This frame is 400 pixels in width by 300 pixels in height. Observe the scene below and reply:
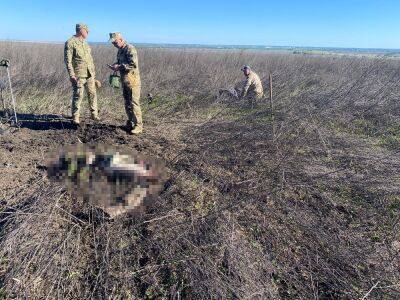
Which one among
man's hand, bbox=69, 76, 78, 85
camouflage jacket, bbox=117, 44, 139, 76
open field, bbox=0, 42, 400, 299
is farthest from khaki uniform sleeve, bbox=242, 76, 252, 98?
man's hand, bbox=69, 76, 78, 85

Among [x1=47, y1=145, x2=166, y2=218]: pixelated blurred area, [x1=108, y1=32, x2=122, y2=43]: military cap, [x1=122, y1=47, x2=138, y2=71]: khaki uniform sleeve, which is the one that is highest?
[x1=108, y1=32, x2=122, y2=43]: military cap

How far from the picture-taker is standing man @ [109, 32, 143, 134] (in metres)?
5.39

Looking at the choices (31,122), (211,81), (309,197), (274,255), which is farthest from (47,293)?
(211,81)

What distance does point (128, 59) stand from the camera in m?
5.43

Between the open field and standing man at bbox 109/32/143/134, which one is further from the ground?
standing man at bbox 109/32/143/134

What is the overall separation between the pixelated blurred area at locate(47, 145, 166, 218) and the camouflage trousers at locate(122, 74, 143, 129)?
7.64ft

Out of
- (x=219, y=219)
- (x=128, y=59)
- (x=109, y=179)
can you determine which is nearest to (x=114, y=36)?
(x=128, y=59)

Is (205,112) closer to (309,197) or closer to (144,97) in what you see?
(144,97)

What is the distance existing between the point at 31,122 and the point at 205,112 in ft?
12.0

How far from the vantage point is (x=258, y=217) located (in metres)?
3.32

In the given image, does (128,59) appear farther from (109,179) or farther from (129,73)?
(109,179)

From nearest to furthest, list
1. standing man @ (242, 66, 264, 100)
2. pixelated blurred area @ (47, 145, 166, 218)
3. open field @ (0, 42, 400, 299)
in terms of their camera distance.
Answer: open field @ (0, 42, 400, 299), pixelated blurred area @ (47, 145, 166, 218), standing man @ (242, 66, 264, 100)

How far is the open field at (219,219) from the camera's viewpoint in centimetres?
245

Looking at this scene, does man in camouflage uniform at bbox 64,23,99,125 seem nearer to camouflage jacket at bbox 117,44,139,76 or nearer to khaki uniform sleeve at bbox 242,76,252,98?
camouflage jacket at bbox 117,44,139,76
